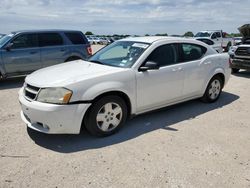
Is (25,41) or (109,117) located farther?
(25,41)

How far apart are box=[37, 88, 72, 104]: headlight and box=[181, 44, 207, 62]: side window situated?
2626mm

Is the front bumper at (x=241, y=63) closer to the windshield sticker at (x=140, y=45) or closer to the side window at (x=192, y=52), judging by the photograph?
the side window at (x=192, y=52)

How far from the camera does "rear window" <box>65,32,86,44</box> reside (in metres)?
9.29

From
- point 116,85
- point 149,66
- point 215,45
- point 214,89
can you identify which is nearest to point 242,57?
point 214,89

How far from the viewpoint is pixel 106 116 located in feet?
13.7

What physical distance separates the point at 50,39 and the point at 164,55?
5.31m

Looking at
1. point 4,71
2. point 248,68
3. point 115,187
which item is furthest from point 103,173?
point 248,68

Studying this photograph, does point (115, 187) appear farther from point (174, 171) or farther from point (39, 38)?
point (39, 38)

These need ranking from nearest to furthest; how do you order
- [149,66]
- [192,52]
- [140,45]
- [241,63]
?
[149,66] < [140,45] < [192,52] < [241,63]

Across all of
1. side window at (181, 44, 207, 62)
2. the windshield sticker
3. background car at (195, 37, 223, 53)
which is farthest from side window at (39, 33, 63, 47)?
background car at (195, 37, 223, 53)

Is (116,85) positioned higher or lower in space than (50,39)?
lower

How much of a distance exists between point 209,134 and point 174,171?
142 centimetres

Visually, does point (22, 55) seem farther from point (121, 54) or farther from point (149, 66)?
point (149, 66)

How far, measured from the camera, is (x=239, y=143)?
13.6 feet
